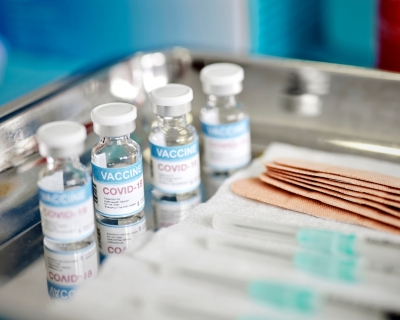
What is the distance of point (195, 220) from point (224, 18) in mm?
435

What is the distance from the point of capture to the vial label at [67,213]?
0.53 metres

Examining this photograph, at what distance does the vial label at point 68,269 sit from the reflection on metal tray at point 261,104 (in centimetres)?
9

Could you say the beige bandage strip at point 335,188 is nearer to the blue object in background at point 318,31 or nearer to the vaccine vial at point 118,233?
the vaccine vial at point 118,233

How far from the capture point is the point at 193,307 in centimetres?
46

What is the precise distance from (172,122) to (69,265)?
0.20 metres

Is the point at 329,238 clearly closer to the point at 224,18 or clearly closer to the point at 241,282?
the point at 241,282

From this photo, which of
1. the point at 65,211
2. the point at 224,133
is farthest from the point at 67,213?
the point at 224,133

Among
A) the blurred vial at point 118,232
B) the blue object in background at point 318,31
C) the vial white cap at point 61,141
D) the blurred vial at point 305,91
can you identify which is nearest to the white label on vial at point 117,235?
the blurred vial at point 118,232

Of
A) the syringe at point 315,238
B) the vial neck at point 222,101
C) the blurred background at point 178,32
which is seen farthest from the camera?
the blurred background at point 178,32

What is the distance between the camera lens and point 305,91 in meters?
0.81

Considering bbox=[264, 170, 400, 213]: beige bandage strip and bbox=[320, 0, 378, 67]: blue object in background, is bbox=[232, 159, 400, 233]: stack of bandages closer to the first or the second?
bbox=[264, 170, 400, 213]: beige bandage strip

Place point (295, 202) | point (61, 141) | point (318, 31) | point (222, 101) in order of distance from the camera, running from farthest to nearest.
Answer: point (318, 31), point (222, 101), point (295, 202), point (61, 141)

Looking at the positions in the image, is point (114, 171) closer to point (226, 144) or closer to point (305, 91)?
point (226, 144)

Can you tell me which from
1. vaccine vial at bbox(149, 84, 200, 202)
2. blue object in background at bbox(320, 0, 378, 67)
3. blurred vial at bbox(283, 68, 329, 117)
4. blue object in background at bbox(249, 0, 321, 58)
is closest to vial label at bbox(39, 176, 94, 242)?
vaccine vial at bbox(149, 84, 200, 202)
